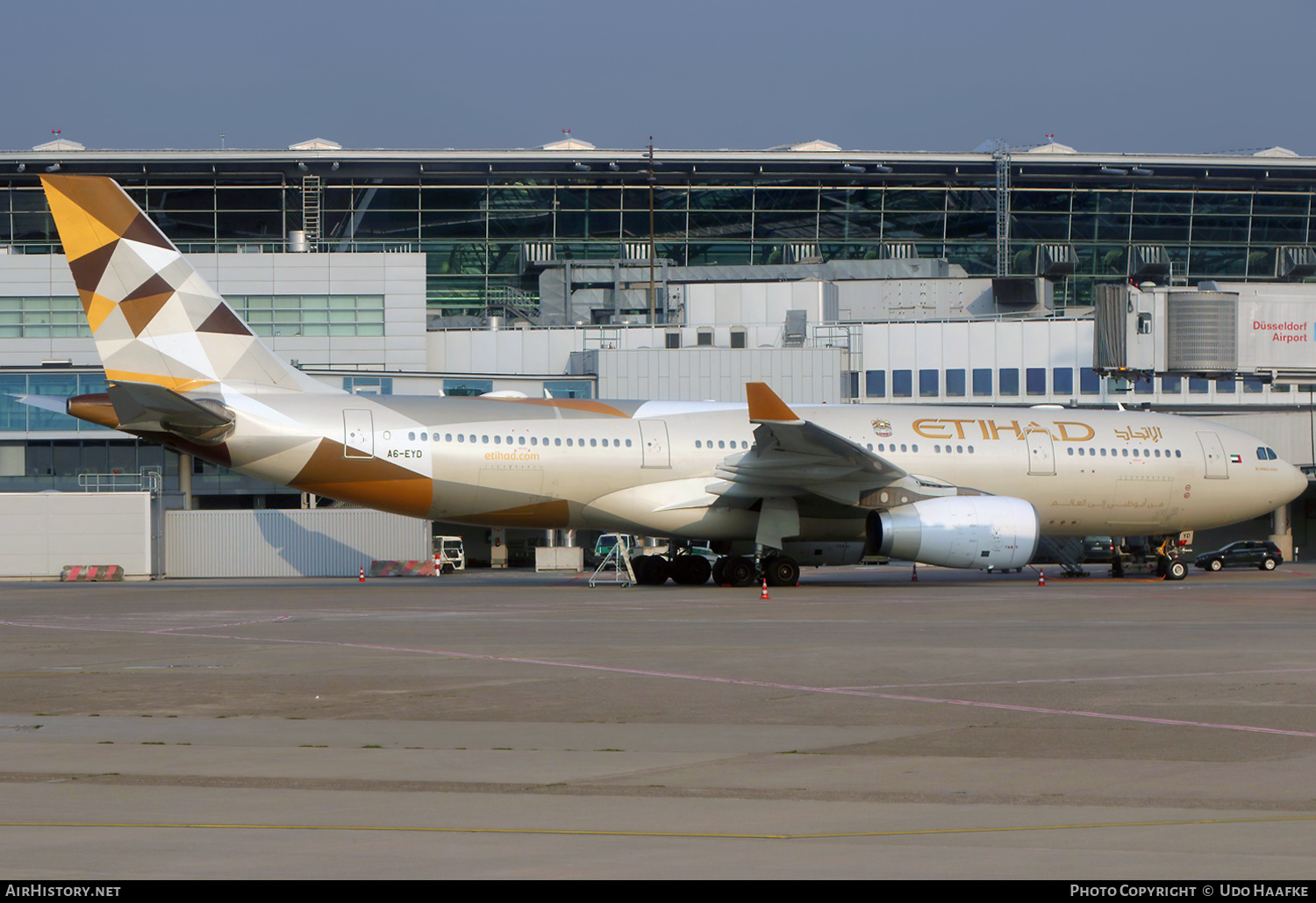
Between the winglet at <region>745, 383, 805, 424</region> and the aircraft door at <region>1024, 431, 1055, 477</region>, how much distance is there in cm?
718

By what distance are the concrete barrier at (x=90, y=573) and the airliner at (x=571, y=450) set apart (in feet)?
54.4

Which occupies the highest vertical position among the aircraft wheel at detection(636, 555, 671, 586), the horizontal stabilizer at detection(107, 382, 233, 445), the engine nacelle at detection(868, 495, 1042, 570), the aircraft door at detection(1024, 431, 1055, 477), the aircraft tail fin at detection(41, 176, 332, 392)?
the aircraft tail fin at detection(41, 176, 332, 392)

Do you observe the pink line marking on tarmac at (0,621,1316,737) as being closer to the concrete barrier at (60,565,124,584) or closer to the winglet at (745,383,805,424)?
the winglet at (745,383,805,424)

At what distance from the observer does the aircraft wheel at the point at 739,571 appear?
30531mm

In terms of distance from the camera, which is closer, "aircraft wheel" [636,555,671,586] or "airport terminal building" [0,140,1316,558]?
"aircraft wheel" [636,555,671,586]

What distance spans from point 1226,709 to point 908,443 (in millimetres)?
20600

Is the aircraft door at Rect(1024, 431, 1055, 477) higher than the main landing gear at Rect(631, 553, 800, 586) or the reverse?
higher

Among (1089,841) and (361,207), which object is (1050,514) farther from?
(361,207)

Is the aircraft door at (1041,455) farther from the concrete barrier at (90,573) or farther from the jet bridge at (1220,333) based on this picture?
the concrete barrier at (90,573)

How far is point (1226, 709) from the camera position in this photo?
1113 centimetres

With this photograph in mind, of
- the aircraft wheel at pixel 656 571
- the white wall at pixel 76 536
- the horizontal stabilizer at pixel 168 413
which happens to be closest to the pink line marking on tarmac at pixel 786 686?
the horizontal stabilizer at pixel 168 413

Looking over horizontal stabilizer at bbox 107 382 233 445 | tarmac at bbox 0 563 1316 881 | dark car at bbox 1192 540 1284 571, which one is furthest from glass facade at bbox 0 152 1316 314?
tarmac at bbox 0 563 1316 881

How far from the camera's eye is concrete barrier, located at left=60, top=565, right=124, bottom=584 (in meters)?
42.9

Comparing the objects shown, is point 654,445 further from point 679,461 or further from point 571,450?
point 571,450
